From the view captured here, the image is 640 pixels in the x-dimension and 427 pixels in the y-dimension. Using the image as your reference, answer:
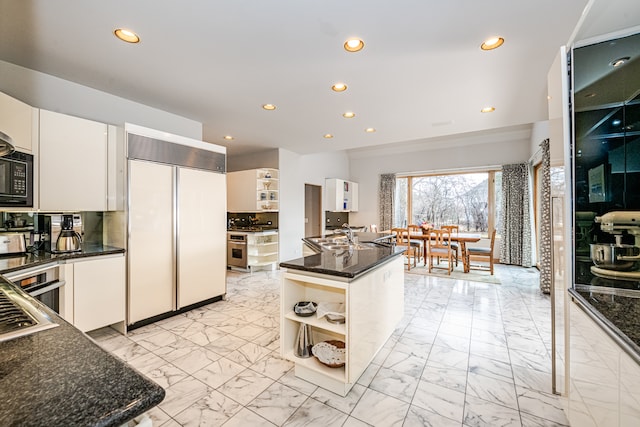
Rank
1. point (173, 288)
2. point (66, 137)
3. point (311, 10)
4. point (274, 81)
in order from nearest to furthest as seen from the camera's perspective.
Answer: point (311, 10)
point (66, 137)
point (274, 81)
point (173, 288)

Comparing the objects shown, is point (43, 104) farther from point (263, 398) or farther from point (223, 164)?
point (263, 398)

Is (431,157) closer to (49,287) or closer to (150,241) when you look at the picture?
(150,241)

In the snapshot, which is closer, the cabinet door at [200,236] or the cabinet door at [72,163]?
the cabinet door at [72,163]

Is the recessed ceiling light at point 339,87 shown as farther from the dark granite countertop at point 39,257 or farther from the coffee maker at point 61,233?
the coffee maker at point 61,233

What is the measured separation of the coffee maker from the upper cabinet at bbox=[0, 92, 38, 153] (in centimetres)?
66

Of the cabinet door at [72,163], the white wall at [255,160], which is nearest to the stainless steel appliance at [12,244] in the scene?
the cabinet door at [72,163]

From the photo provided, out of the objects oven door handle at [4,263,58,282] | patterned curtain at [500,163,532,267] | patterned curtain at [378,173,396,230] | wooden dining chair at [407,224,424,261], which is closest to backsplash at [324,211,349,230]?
patterned curtain at [378,173,396,230]

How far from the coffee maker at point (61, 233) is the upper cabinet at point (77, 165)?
0.60 ft

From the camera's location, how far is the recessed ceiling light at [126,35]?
6.47 ft

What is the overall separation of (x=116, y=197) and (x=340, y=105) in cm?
266

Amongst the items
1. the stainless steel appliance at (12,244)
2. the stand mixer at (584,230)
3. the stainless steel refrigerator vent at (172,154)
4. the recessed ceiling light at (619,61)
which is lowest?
the stainless steel appliance at (12,244)

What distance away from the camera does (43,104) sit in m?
2.56

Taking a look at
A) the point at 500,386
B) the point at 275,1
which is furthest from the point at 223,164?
the point at 500,386

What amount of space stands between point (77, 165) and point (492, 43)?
3.72 m
